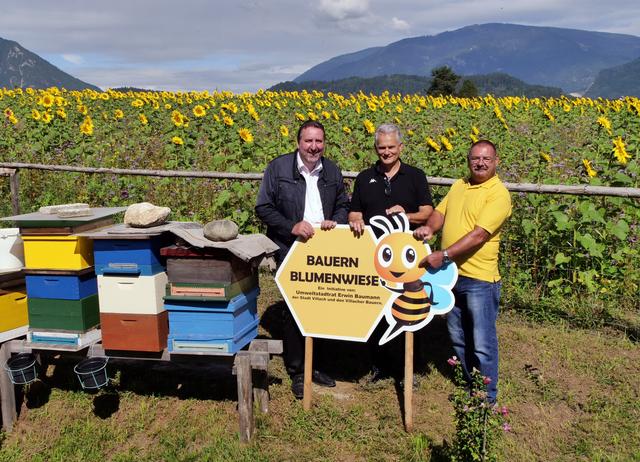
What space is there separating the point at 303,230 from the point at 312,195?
39 cm

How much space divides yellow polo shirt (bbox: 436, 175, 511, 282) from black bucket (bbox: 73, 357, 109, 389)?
9.51 ft

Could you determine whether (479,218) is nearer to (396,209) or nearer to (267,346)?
(396,209)

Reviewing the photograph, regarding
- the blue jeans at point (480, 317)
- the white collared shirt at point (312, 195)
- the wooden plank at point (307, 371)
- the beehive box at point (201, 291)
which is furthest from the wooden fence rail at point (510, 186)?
the beehive box at point (201, 291)

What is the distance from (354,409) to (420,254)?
5.03 feet

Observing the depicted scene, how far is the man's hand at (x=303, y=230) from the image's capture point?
14.5 ft

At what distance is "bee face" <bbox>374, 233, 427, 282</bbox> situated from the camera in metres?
4.28

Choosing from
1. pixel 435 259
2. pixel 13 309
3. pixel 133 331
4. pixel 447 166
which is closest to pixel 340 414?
pixel 435 259

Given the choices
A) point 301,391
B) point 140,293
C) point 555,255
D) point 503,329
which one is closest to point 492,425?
point 301,391

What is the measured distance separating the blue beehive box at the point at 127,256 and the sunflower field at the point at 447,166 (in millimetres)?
4212

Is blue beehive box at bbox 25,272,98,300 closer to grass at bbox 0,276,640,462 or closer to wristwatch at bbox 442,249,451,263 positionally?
grass at bbox 0,276,640,462

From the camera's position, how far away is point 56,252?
4355 mm

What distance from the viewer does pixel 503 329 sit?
20.5 ft

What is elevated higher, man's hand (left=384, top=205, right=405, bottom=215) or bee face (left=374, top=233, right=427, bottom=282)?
man's hand (left=384, top=205, right=405, bottom=215)

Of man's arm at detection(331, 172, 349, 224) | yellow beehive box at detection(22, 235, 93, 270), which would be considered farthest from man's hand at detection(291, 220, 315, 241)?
yellow beehive box at detection(22, 235, 93, 270)
